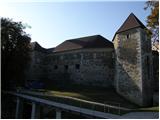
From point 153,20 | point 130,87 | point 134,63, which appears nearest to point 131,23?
point 134,63

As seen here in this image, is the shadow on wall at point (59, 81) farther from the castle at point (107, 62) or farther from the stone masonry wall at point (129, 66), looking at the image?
the stone masonry wall at point (129, 66)

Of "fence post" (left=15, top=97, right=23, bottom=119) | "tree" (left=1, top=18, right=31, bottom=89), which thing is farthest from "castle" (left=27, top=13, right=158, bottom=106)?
"fence post" (left=15, top=97, right=23, bottom=119)

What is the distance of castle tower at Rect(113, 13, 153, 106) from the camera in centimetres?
2664

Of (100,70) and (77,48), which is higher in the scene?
(77,48)

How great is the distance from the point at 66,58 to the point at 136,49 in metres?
13.0

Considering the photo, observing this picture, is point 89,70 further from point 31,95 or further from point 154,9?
point 154,9

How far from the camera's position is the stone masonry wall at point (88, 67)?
3288cm

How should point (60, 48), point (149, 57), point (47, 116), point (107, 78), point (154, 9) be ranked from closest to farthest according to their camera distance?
1. point (154, 9)
2. point (47, 116)
3. point (149, 57)
4. point (107, 78)
5. point (60, 48)

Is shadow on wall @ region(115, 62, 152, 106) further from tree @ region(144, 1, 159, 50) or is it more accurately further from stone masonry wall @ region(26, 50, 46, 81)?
stone masonry wall @ region(26, 50, 46, 81)

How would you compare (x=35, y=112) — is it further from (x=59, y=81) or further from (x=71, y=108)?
(x=59, y=81)

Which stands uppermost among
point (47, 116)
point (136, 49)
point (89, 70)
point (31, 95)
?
point (136, 49)

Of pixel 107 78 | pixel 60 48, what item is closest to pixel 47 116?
Answer: pixel 107 78

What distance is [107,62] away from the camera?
109 feet

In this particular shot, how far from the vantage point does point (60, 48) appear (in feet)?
128
